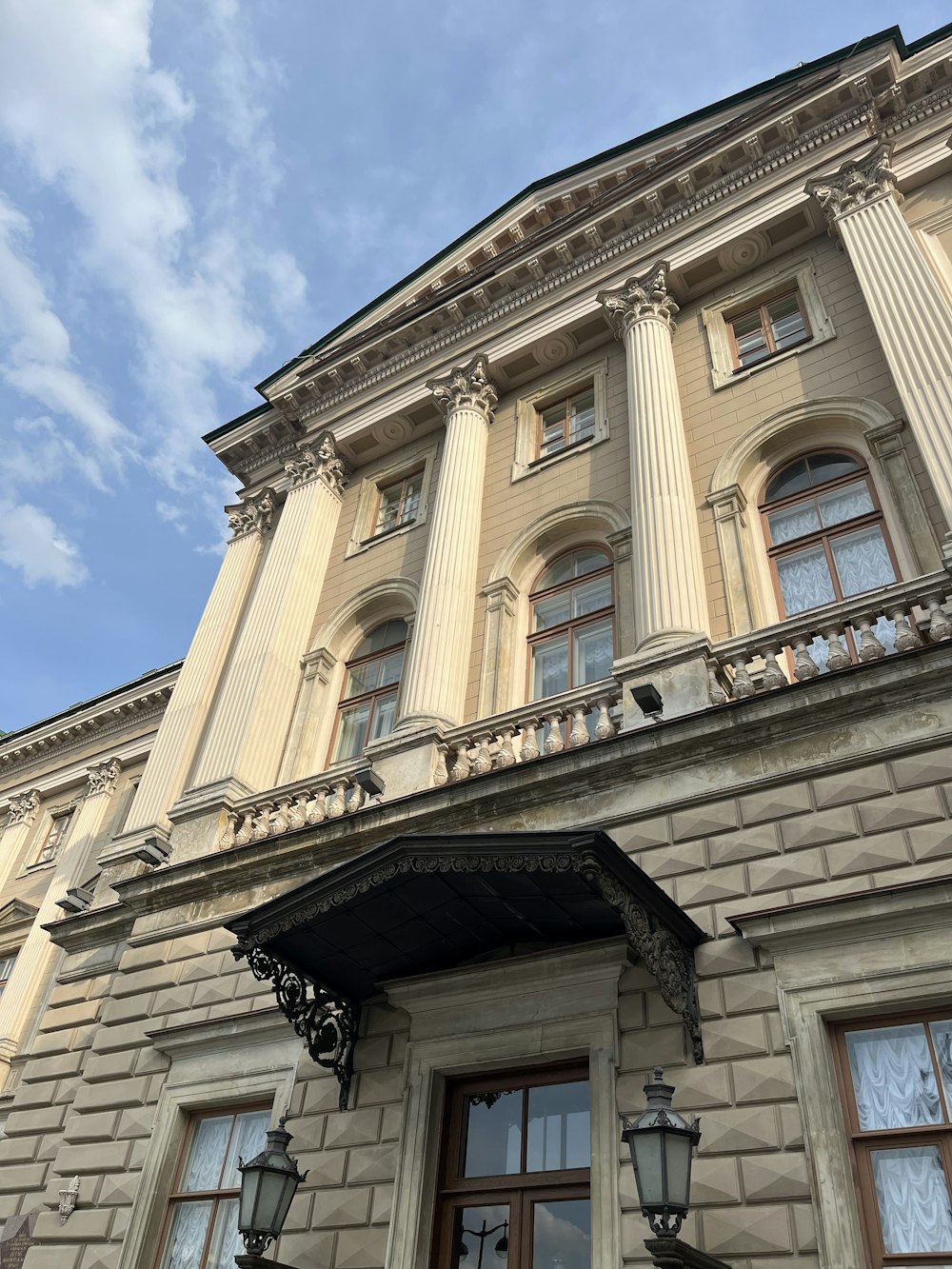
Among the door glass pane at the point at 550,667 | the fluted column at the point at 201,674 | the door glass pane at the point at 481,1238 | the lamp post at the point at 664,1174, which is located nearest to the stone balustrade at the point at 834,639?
the door glass pane at the point at 550,667

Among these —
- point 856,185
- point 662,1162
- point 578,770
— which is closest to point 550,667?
point 578,770

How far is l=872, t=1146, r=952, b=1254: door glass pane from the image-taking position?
22.9ft

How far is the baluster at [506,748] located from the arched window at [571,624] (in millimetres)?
1477

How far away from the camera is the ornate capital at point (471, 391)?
18.3 metres

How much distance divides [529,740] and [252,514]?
11107 millimetres

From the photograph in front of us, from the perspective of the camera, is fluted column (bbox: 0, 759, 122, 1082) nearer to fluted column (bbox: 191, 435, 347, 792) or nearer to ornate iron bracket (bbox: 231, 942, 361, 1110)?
fluted column (bbox: 191, 435, 347, 792)

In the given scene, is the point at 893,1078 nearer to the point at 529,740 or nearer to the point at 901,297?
the point at 529,740

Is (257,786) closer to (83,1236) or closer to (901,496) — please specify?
(83,1236)

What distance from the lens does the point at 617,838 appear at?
1012 centimetres

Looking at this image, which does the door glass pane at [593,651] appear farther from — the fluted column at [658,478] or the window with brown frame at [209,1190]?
the window with brown frame at [209,1190]

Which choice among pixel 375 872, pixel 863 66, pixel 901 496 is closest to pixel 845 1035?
pixel 375 872

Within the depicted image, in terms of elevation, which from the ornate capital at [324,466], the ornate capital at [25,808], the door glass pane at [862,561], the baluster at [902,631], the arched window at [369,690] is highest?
the ornate capital at [324,466]

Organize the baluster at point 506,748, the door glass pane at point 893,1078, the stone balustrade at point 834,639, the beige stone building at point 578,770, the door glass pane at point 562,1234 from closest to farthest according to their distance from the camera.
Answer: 1. the door glass pane at point 893,1078
2. the beige stone building at point 578,770
3. the door glass pane at point 562,1234
4. the stone balustrade at point 834,639
5. the baluster at point 506,748

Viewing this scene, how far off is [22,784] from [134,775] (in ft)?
16.2
